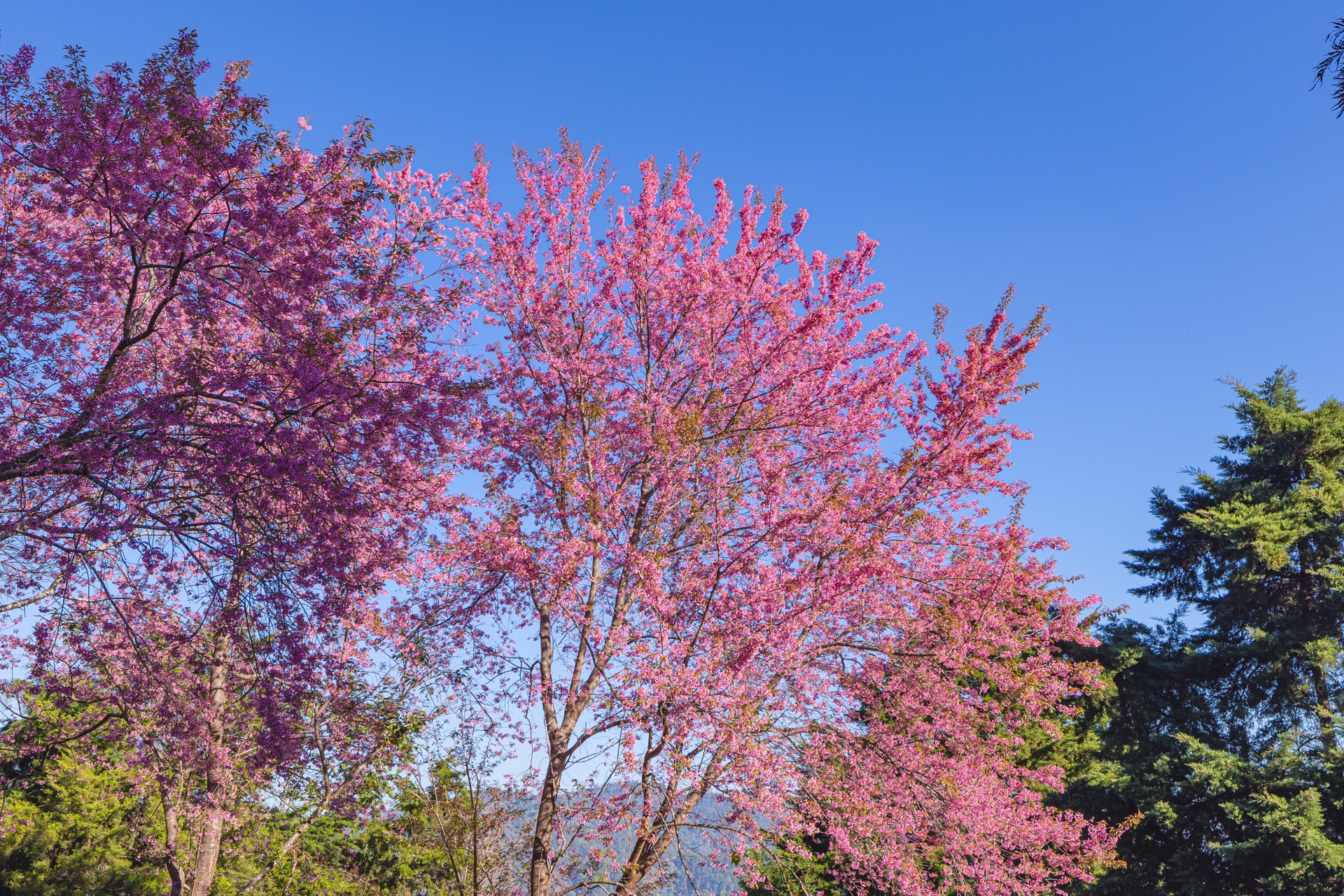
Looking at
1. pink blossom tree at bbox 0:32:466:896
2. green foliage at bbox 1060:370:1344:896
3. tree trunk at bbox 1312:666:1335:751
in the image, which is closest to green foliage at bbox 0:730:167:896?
pink blossom tree at bbox 0:32:466:896

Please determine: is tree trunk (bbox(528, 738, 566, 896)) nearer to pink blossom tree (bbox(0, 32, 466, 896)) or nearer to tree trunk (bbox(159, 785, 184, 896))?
pink blossom tree (bbox(0, 32, 466, 896))

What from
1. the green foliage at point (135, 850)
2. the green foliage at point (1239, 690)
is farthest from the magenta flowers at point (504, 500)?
the green foliage at point (1239, 690)

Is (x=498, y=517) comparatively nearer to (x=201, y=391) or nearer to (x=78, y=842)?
(x=201, y=391)

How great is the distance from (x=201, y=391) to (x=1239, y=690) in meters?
27.6

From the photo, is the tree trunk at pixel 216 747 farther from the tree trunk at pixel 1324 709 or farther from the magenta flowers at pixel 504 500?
the tree trunk at pixel 1324 709

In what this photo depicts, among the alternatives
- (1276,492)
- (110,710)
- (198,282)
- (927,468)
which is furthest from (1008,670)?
(1276,492)

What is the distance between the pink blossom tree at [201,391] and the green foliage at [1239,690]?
1915cm

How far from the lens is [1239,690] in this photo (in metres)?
23.8

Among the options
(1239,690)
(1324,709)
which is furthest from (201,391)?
(1239,690)

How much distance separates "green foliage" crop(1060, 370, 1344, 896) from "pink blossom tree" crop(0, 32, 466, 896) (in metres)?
19.1

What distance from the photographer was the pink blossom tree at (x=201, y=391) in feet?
23.6

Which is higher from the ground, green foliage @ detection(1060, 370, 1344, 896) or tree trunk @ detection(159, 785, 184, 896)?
green foliage @ detection(1060, 370, 1344, 896)

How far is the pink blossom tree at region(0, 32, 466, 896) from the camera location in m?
7.19

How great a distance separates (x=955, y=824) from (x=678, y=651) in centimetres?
460
